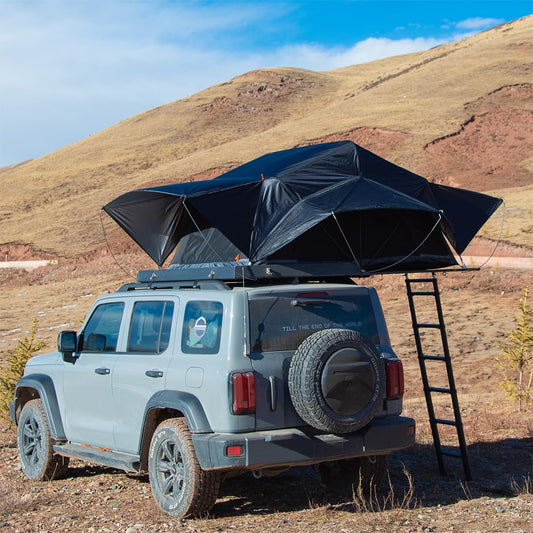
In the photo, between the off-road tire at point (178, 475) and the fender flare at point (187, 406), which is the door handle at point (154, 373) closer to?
the fender flare at point (187, 406)

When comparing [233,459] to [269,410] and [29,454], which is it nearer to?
[269,410]

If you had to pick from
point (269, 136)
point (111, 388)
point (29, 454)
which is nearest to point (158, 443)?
point (111, 388)

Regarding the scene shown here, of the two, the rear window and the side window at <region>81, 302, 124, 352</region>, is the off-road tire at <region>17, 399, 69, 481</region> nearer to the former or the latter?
the side window at <region>81, 302, 124, 352</region>

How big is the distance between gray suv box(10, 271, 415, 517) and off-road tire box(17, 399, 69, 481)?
0.91 metres

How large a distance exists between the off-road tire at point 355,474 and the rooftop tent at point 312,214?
1812 millimetres

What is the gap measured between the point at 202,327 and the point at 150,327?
2.52 feet

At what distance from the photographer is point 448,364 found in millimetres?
8367

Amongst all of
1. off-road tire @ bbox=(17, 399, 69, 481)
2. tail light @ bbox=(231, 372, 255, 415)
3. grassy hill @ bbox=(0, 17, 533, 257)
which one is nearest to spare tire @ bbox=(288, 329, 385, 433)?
tail light @ bbox=(231, 372, 255, 415)

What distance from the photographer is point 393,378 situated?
6855 mm

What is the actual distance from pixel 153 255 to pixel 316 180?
2.33 m

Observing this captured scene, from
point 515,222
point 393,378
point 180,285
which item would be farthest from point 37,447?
point 515,222

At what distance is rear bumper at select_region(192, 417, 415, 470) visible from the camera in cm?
608

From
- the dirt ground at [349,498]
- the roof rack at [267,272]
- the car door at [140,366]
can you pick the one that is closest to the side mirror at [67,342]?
the car door at [140,366]

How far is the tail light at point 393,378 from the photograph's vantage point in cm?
683
